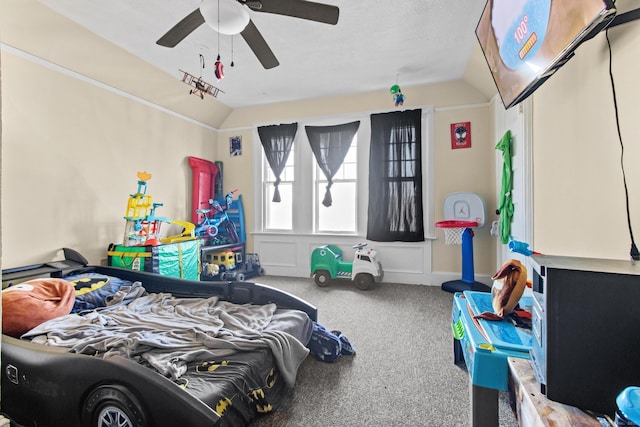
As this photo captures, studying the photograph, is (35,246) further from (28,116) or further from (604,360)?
(604,360)

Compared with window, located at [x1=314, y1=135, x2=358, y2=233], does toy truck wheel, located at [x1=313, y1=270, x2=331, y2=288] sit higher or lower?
lower

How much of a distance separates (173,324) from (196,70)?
119 inches

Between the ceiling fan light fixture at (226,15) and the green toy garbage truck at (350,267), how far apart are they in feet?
9.00

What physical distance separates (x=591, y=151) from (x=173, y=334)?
2.40 m

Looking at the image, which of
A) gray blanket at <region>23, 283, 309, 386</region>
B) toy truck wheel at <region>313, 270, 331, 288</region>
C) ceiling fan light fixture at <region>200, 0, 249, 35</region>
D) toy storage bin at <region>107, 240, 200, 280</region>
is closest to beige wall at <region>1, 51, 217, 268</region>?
toy storage bin at <region>107, 240, 200, 280</region>

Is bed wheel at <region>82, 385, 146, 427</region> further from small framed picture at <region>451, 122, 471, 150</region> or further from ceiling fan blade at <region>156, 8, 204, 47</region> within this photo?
small framed picture at <region>451, 122, 471, 150</region>

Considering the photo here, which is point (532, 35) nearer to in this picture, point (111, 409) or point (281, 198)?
point (111, 409)

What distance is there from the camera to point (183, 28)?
1.91 m

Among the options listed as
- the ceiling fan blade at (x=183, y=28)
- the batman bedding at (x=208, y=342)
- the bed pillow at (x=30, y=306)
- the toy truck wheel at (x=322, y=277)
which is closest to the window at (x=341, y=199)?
the toy truck wheel at (x=322, y=277)

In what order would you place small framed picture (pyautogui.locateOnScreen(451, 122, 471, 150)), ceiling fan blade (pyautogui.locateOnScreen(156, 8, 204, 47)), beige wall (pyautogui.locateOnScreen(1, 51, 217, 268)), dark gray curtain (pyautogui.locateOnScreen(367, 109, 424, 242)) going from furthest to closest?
1. dark gray curtain (pyautogui.locateOnScreen(367, 109, 424, 242))
2. small framed picture (pyautogui.locateOnScreen(451, 122, 471, 150))
3. beige wall (pyautogui.locateOnScreen(1, 51, 217, 268))
4. ceiling fan blade (pyautogui.locateOnScreen(156, 8, 204, 47))

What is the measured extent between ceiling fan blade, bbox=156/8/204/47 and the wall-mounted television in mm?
1816

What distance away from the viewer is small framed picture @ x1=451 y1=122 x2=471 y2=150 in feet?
12.0

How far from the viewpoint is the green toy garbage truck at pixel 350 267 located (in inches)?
141

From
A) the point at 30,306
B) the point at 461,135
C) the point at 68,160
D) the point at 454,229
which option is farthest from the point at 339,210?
the point at 30,306
